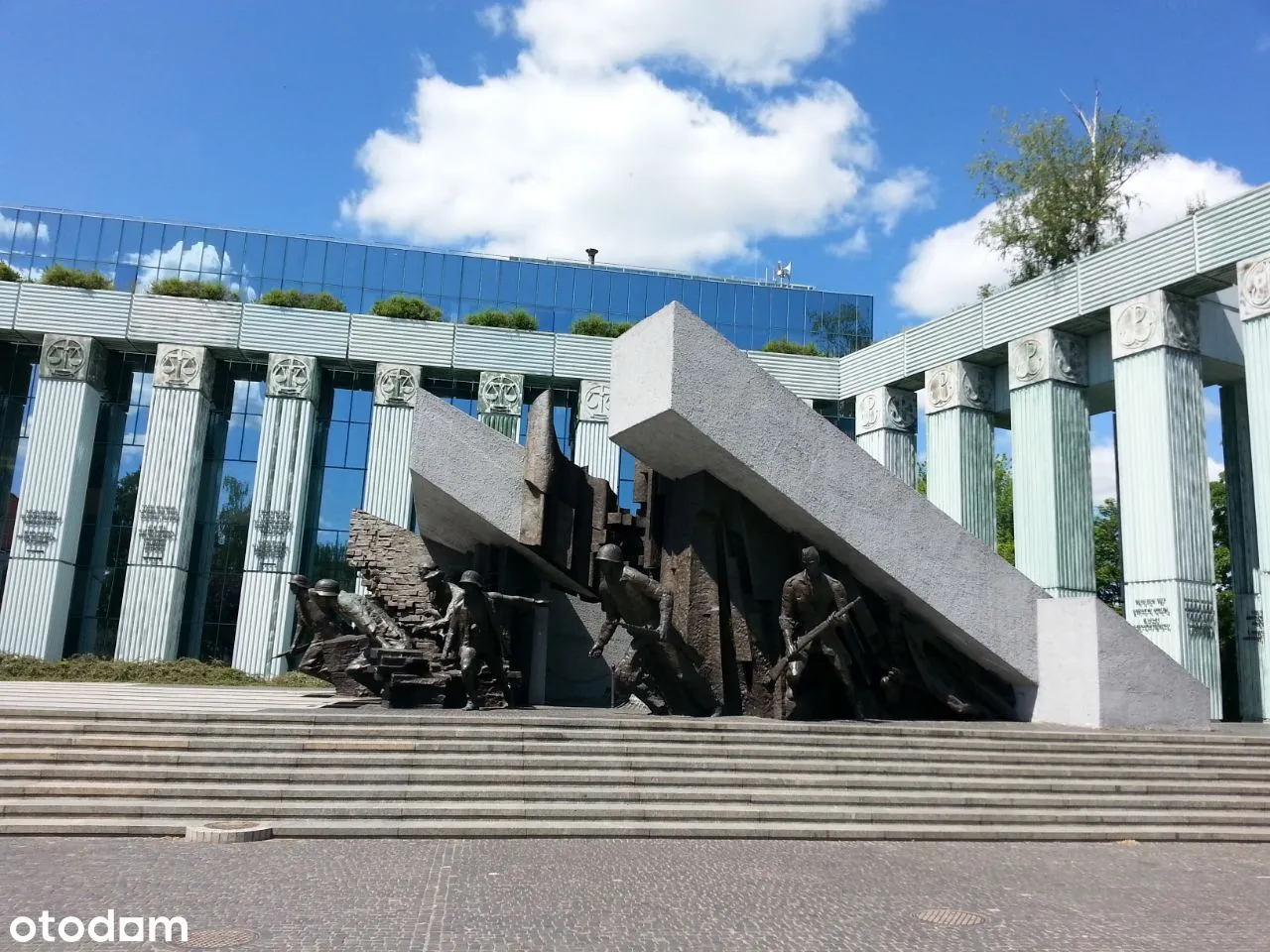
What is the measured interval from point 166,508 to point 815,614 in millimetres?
18622

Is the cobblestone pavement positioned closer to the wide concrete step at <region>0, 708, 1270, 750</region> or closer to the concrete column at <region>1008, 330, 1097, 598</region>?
the wide concrete step at <region>0, 708, 1270, 750</region>

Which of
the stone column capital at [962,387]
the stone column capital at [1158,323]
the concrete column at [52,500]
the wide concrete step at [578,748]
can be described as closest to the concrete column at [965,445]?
the stone column capital at [962,387]

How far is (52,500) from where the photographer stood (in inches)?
901

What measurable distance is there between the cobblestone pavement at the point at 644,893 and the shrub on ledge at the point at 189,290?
840 inches

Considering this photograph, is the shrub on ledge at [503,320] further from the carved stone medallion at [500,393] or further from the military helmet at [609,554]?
the military helmet at [609,554]

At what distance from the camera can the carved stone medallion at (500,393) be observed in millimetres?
25234

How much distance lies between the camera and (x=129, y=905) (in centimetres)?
460

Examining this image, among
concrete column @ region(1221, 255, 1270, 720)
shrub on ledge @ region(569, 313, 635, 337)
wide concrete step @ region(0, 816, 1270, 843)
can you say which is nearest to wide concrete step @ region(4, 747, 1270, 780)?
wide concrete step @ region(0, 816, 1270, 843)

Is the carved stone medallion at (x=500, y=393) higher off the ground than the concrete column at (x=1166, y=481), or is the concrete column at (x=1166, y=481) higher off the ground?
the carved stone medallion at (x=500, y=393)

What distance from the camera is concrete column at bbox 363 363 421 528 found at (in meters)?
24.0

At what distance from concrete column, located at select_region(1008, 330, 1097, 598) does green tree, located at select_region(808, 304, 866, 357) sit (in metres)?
12.2

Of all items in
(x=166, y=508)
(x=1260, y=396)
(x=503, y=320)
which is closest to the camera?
(x=1260, y=396)

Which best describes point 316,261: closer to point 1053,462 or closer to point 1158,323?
point 1053,462

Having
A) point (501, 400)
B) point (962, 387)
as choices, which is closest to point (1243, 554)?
point (962, 387)
